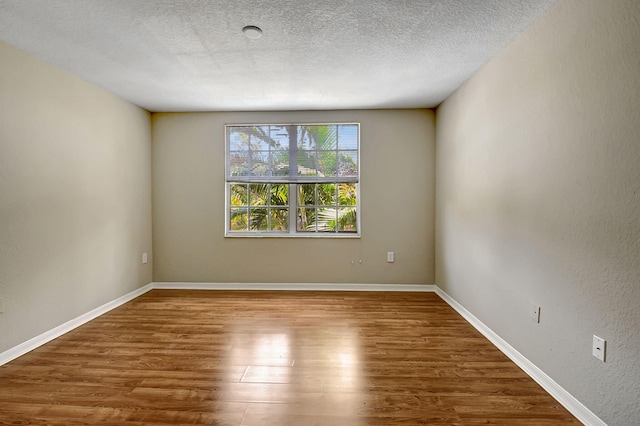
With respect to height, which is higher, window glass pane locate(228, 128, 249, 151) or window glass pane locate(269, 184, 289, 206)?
window glass pane locate(228, 128, 249, 151)

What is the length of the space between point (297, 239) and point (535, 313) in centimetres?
267

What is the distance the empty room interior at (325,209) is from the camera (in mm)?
1635

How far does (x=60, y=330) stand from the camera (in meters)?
2.68

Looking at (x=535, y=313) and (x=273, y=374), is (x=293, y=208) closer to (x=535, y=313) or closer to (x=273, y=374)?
(x=273, y=374)

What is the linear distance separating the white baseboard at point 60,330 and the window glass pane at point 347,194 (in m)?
2.82

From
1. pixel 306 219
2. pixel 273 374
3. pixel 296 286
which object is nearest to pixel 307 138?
pixel 306 219

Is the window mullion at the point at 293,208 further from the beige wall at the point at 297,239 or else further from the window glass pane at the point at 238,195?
the window glass pane at the point at 238,195

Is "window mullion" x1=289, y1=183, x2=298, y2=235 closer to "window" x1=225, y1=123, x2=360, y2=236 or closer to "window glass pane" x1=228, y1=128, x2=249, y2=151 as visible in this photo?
"window" x1=225, y1=123, x2=360, y2=236

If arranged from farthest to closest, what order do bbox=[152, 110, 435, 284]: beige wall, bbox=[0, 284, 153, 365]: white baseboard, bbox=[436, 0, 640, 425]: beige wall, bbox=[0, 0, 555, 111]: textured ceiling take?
bbox=[152, 110, 435, 284]: beige wall, bbox=[0, 284, 153, 365]: white baseboard, bbox=[0, 0, 555, 111]: textured ceiling, bbox=[436, 0, 640, 425]: beige wall

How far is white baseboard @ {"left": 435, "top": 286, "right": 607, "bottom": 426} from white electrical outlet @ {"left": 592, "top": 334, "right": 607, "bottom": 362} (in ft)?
1.02

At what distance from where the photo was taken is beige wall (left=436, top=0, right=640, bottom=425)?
4.62ft

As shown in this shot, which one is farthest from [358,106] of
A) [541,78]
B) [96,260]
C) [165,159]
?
[96,260]

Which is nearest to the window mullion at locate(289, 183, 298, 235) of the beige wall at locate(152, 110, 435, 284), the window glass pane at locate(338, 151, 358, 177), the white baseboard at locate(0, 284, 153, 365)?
the beige wall at locate(152, 110, 435, 284)

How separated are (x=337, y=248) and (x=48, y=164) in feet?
9.94
